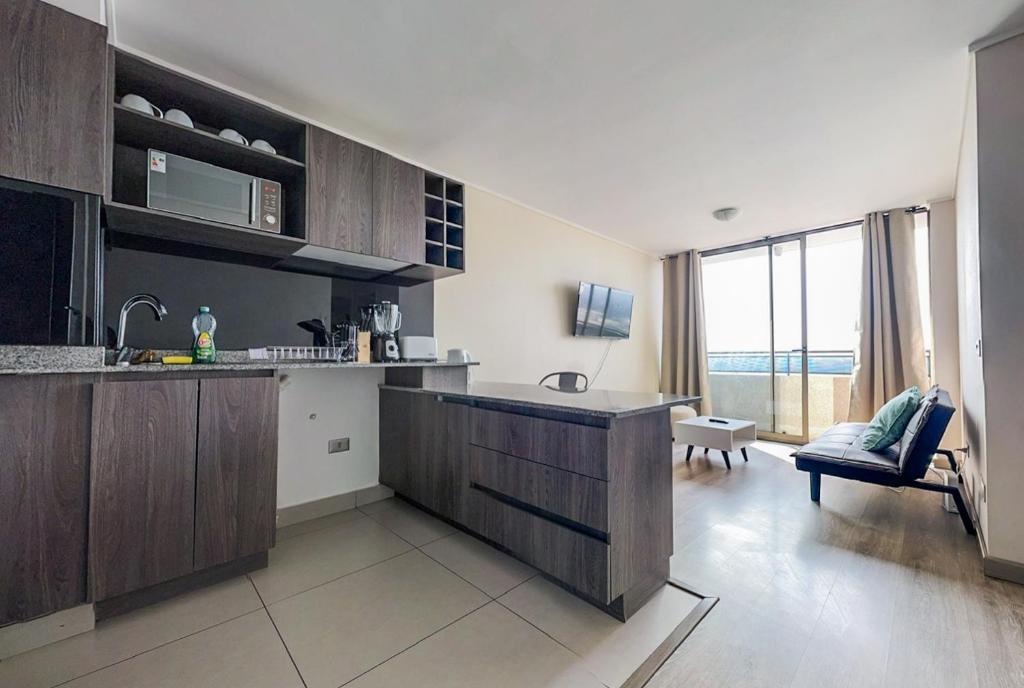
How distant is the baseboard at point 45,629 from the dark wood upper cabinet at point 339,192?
1.78 m

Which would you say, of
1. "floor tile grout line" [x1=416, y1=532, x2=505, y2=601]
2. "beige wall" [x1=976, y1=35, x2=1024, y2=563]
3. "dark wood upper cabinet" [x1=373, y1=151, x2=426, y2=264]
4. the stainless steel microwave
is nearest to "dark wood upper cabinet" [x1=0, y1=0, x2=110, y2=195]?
the stainless steel microwave

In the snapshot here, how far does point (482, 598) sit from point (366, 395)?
5.26 ft

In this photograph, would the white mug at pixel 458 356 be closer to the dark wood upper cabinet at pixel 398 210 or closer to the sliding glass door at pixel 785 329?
the dark wood upper cabinet at pixel 398 210

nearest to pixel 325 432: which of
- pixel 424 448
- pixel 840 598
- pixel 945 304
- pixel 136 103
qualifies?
pixel 424 448

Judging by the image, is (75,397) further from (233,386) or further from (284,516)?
(284,516)

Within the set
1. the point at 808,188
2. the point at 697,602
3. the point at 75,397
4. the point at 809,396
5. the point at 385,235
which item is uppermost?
the point at 808,188

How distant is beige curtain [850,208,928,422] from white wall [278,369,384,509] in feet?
15.5

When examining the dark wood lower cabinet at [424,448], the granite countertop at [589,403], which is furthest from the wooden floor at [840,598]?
the dark wood lower cabinet at [424,448]

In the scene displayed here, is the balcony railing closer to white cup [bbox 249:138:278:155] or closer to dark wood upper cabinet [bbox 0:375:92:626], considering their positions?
white cup [bbox 249:138:278:155]

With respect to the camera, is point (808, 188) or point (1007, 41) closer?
point (1007, 41)

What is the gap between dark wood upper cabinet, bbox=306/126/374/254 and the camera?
2.16m

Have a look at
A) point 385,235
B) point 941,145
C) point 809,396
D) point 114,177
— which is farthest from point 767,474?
point 114,177

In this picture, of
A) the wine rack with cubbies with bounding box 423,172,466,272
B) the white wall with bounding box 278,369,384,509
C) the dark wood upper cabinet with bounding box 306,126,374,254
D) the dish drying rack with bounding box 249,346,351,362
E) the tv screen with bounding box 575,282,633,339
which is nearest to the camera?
the dark wood upper cabinet with bounding box 306,126,374,254

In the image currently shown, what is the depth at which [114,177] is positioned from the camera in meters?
1.90
